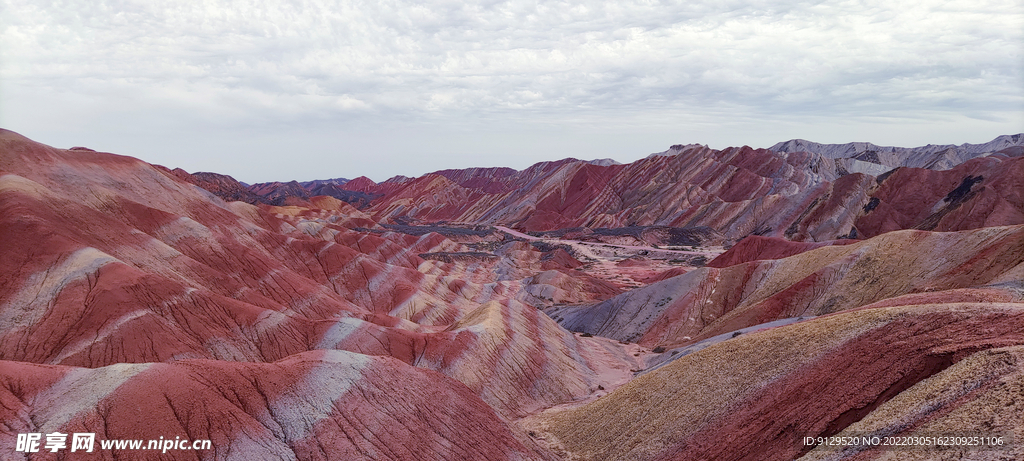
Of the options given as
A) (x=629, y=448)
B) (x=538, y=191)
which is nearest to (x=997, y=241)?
(x=629, y=448)

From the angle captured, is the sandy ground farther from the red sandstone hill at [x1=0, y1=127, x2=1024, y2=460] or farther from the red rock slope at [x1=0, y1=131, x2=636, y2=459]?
the red rock slope at [x1=0, y1=131, x2=636, y2=459]

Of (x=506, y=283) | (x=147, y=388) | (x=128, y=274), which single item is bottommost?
(x=506, y=283)

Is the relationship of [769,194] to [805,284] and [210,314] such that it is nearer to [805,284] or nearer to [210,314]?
[805,284]

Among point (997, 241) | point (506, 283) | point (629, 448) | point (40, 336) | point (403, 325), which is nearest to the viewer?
point (629, 448)

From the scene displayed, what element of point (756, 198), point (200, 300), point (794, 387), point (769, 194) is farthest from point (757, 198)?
point (200, 300)

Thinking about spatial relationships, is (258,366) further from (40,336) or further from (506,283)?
(506,283)

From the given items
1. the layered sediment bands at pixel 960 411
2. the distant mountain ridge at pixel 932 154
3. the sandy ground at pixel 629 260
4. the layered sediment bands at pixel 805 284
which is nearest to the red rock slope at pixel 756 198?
the sandy ground at pixel 629 260

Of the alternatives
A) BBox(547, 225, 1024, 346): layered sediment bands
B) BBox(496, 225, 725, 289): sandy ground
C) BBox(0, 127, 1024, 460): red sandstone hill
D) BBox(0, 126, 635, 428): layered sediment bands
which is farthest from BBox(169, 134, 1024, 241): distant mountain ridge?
BBox(0, 126, 635, 428): layered sediment bands
